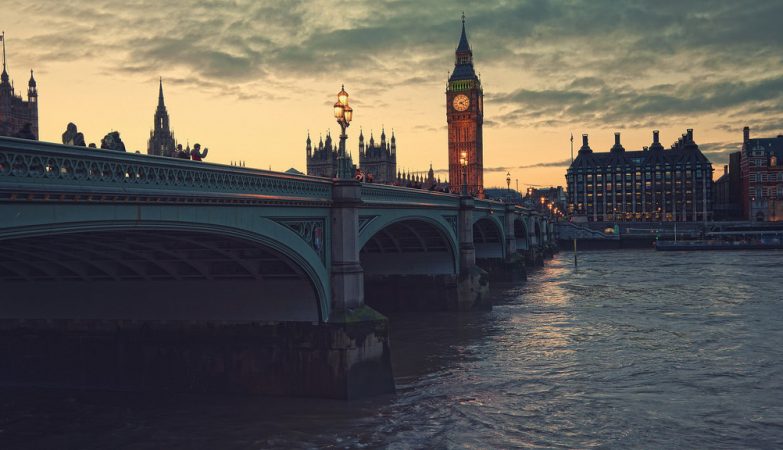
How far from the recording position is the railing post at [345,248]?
25.1 metres

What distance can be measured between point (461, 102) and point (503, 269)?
13331cm

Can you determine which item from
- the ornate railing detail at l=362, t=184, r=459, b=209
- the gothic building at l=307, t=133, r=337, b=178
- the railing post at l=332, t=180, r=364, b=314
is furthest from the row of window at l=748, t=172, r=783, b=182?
the railing post at l=332, t=180, r=364, b=314

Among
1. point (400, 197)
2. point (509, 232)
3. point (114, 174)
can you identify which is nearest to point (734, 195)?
point (509, 232)

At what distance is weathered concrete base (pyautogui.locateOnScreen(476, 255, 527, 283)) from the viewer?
68000mm

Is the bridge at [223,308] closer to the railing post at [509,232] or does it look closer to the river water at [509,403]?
the river water at [509,403]

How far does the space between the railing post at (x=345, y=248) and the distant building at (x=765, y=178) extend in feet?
524

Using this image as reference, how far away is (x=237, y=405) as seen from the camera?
77.9 ft

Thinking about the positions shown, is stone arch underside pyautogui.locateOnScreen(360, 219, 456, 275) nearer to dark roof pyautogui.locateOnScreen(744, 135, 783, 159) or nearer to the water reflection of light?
the water reflection of light

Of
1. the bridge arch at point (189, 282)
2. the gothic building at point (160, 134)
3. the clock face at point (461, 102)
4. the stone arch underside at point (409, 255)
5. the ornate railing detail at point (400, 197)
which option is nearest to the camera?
the bridge arch at point (189, 282)

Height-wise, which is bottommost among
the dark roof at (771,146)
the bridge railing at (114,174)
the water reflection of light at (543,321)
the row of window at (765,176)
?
the water reflection of light at (543,321)

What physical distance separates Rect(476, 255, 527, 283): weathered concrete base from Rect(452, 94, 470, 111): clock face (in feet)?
427

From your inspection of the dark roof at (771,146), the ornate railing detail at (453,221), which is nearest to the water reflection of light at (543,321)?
the ornate railing detail at (453,221)

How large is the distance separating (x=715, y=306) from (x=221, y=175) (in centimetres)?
3770

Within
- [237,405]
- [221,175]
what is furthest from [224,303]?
[221,175]
